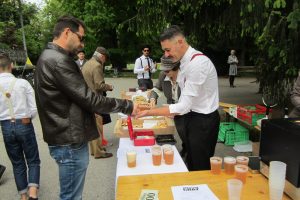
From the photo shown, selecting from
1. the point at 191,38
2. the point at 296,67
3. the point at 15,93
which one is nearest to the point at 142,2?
the point at 191,38

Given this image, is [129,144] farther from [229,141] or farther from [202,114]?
[229,141]

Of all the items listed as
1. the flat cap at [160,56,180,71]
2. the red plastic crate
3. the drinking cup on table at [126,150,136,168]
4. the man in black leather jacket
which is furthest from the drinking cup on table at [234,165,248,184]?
the red plastic crate

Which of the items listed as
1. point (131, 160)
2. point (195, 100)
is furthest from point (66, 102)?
point (195, 100)

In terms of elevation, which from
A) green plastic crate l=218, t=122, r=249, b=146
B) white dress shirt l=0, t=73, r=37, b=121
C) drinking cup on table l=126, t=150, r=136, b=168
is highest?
white dress shirt l=0, t=73, r=37, b=121

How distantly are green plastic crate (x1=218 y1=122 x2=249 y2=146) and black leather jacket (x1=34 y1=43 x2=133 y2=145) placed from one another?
423 centimetres

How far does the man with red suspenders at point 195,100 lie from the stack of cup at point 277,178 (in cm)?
104

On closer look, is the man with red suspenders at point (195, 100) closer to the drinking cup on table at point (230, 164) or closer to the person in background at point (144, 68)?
the drinking cup on table at point (230, 164)

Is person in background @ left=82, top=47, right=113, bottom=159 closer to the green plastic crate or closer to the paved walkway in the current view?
the paved walkway

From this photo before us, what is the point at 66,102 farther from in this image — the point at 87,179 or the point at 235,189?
the point at 87,179

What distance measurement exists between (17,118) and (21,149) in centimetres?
42

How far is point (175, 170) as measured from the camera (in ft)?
7.80

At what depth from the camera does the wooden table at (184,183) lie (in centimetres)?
183

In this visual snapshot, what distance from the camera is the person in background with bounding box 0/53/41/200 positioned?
3268mm

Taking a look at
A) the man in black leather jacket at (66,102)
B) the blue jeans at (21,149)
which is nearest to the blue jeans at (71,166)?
the man in black leather jacket at (66,102)
